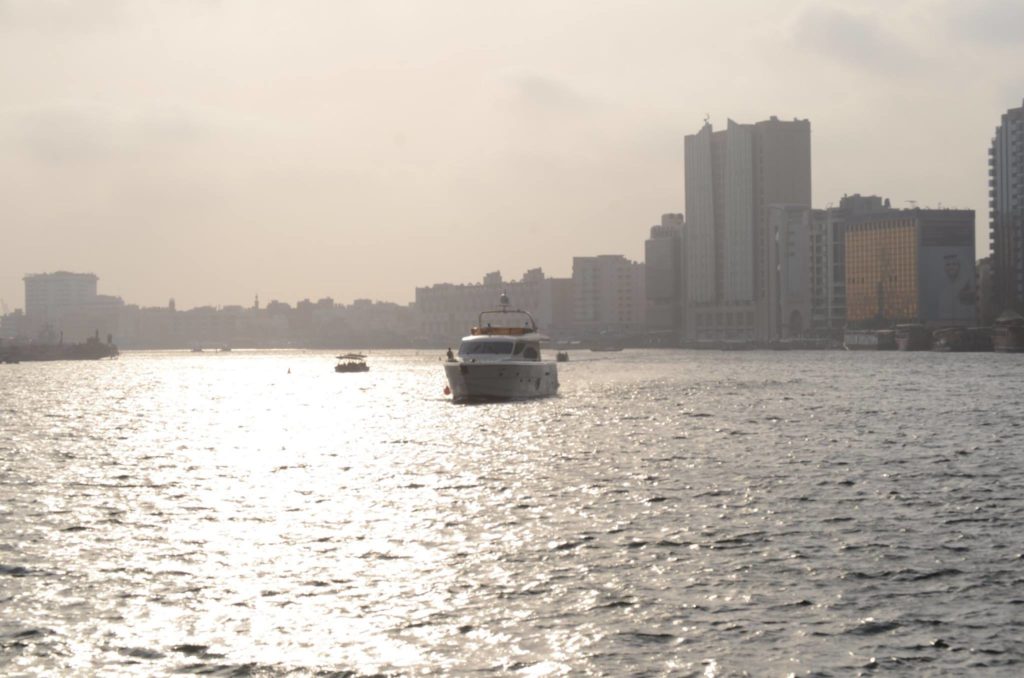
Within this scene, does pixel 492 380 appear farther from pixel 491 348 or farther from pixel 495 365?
pixel 491 348

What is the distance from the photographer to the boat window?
9400 centimetres

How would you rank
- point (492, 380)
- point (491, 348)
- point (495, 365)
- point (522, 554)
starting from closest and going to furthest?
1. point (522, 554)
2. point (495, 365)
3. point (492, 380)
4. point (491, 348)

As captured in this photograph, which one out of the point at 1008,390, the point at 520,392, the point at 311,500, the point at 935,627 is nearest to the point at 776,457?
the point at 311,500

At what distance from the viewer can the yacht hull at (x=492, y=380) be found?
3654 inches

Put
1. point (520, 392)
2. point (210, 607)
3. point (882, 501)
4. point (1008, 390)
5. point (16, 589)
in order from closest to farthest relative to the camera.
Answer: point (210, 607) < point (16, 589) < point (882, 501) < point (520, 392) < point (1008, 390)

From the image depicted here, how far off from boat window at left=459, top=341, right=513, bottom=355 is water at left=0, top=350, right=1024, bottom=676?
25.3m

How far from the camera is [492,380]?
93812 millimetres

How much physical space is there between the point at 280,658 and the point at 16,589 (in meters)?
9.05

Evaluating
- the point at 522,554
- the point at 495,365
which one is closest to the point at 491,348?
the point at 495,365

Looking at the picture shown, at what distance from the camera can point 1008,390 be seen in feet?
387

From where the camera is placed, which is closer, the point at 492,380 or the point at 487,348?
the point at 492,380

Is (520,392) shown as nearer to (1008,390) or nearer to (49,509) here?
(1008,390)

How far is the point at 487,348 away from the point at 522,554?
63128 mm

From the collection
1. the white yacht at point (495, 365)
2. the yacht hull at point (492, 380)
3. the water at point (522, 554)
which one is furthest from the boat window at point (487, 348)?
the water at point (522, 554)
